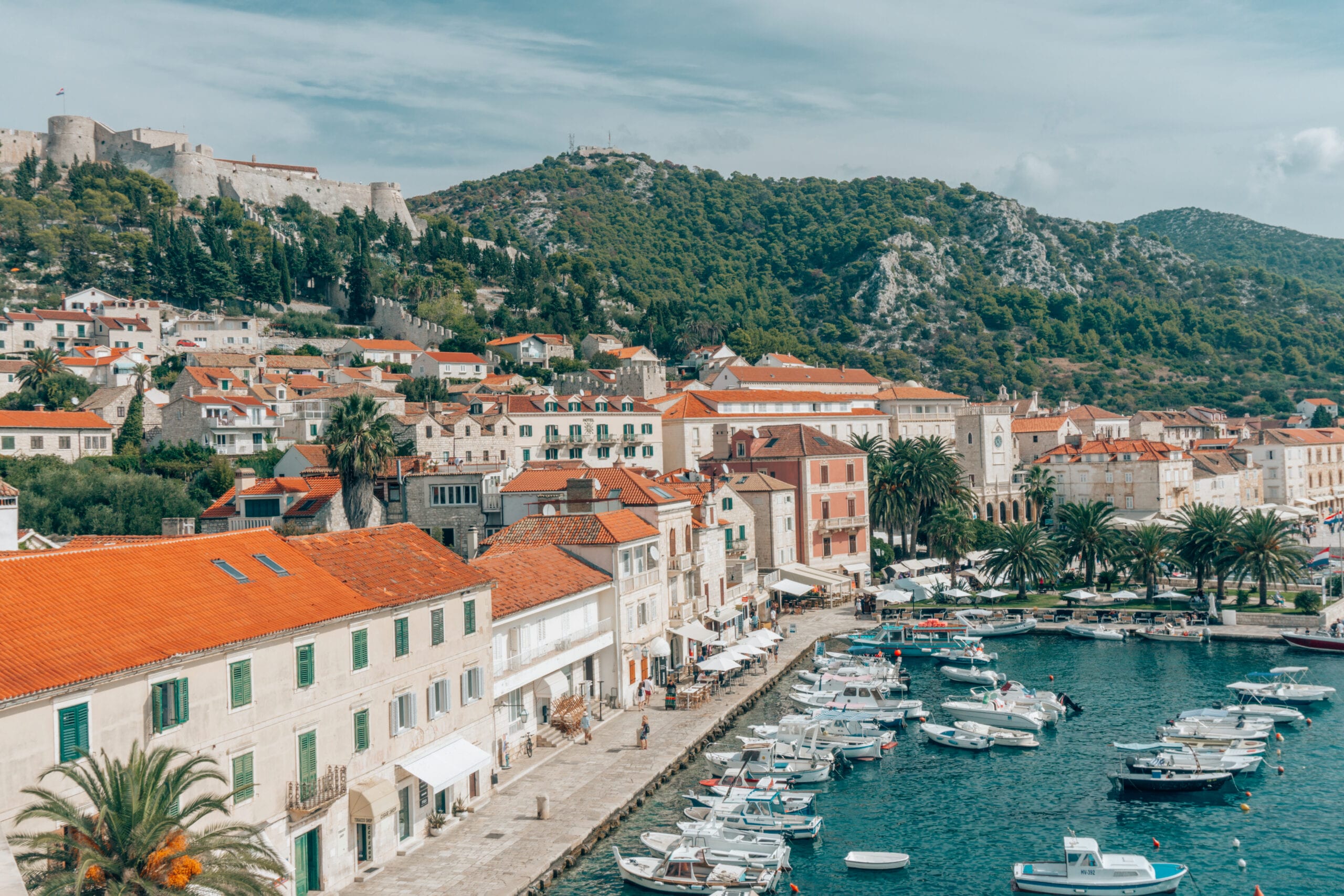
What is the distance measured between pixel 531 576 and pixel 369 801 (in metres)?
16.0

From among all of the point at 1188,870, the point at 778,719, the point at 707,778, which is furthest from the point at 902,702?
the point at 1188,870

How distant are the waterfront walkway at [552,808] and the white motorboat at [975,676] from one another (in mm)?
13157

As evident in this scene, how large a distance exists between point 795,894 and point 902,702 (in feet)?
70.1

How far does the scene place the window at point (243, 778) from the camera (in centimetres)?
2453

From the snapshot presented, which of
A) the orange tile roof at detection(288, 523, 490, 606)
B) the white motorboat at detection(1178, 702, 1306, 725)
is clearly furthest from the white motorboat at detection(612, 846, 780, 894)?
the white motorboat at detection(1178, 702, 1306, 725)

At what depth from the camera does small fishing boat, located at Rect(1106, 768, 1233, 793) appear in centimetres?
4041

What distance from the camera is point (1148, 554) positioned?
7600 cm

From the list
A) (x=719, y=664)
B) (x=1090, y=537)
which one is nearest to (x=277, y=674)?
(x=719, y=664)

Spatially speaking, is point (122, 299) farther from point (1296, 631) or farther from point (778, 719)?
point (1296, 631)

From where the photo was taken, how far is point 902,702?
52.1 metres

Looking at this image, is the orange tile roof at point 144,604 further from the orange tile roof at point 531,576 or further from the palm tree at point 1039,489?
the palm tree at point 1039,489

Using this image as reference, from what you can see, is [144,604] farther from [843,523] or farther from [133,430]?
[133,430]

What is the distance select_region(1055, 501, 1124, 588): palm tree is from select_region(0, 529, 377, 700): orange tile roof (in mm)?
61465

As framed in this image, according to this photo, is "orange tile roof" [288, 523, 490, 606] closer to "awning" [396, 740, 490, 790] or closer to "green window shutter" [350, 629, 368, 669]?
"green window shutter" [350, 629, 368, 669]
